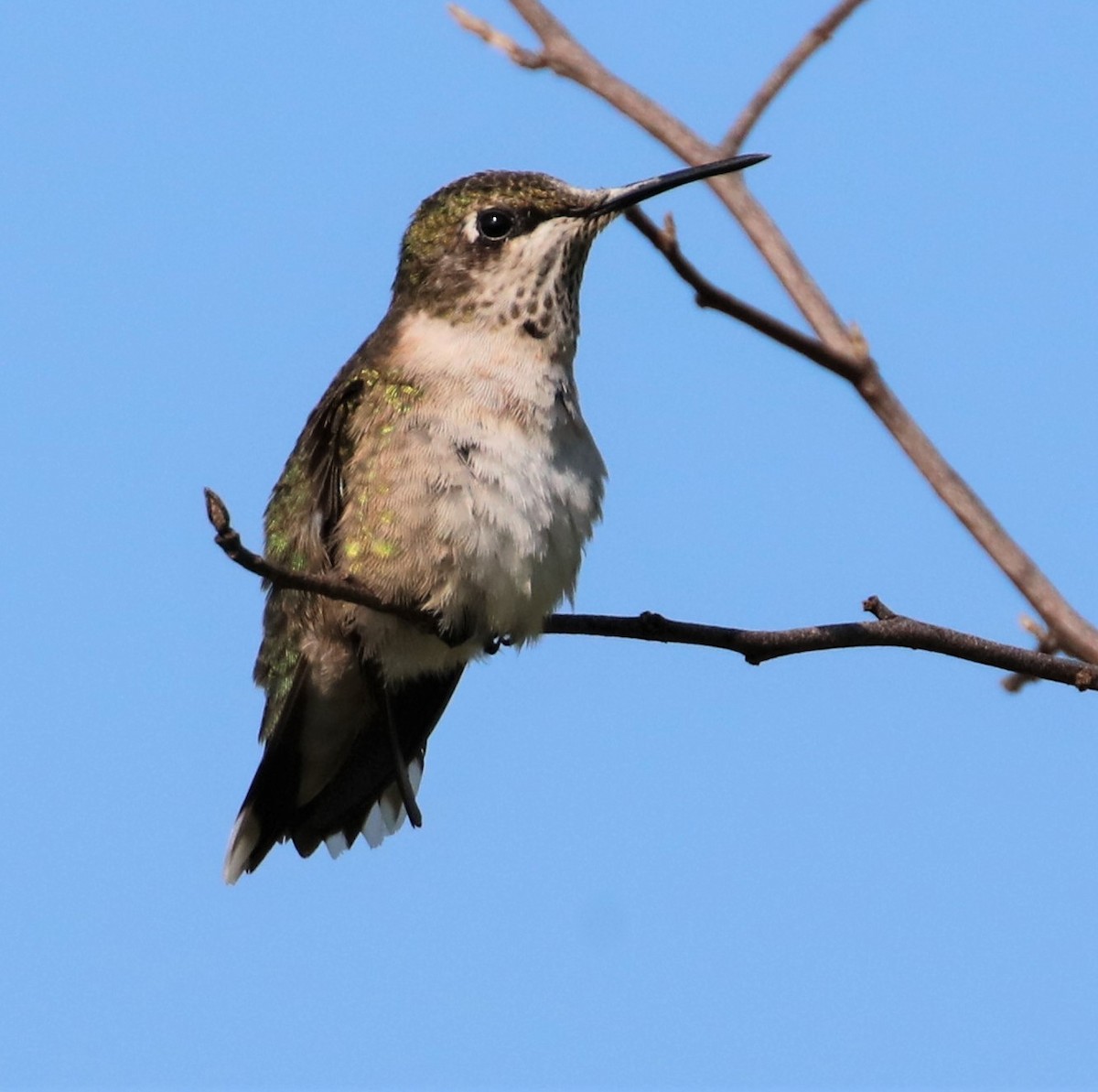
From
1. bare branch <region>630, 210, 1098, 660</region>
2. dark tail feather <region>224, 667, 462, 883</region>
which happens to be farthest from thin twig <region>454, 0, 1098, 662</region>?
dark tail feather <region>224, 667, 462, 883</region>

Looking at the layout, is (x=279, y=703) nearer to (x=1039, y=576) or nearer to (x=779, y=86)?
(x=779, y=86)

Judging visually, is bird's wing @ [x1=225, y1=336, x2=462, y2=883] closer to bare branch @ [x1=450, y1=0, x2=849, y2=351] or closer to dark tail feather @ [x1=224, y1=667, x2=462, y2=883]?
dark tail feather @ [x1=224, y1=667, x2=462, y2=883]

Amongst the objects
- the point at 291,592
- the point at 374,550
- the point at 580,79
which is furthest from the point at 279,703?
the point at 580,79

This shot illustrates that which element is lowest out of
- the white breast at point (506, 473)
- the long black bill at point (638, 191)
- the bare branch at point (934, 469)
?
the bare branch at point (934, 469)

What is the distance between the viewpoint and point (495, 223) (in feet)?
19.0

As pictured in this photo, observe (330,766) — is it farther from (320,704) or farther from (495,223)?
(495,223)

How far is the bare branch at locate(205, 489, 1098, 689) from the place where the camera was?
3619mm

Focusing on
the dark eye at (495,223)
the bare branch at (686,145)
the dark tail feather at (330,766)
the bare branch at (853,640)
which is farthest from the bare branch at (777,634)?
the dark eye at (495,223)

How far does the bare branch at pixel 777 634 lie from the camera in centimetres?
362

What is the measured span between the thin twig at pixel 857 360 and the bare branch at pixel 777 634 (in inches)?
8.1

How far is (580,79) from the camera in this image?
4.21 meters

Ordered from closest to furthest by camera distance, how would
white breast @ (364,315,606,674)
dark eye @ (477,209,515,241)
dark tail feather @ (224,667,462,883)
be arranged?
white breast @ (364,315,606,674)
dark eye @ (477,209,515,241)
dark tail feather @ (224,667,462,883)

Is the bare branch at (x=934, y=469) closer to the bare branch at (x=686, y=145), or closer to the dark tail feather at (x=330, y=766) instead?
the bare branch at (x=686, y=145)

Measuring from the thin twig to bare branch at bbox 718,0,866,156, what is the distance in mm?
198
